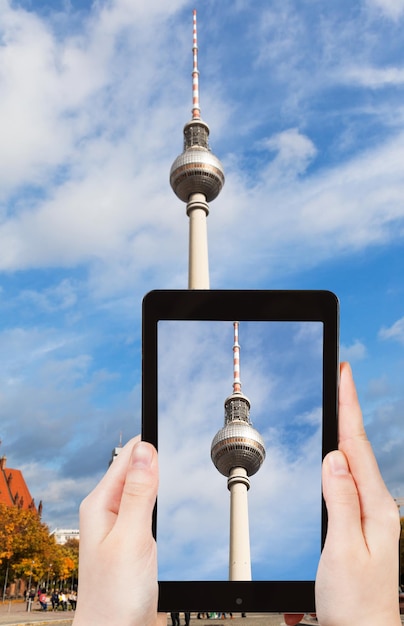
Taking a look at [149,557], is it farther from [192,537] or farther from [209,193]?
[209,193]

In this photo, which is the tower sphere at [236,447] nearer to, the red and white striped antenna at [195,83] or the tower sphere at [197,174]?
the tower sphere at [197,174]

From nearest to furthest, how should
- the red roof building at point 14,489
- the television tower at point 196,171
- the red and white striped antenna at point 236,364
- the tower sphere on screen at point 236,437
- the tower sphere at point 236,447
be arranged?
the tower sphere at point 236,447 < the tower sphere on screen at point 236,437 < the red and white striped antenna at point 236,364 < the television tower at point 196,171 < the red roof building at point 14,489

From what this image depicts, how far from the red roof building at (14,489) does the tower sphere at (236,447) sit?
100m

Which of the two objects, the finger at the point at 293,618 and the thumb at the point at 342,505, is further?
the finger at the point at 293,618

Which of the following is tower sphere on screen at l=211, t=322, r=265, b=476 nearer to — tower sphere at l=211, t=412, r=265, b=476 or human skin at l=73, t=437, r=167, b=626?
tower sphere at l=211, t=412, r=265, b=476

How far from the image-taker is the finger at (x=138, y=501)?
2.01 m

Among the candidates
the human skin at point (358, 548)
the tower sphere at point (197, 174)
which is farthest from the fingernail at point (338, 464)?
the tower sphere at point (197, 174)

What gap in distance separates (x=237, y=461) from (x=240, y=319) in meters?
0.56

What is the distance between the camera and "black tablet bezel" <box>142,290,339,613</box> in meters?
2.44

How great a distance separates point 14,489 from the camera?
105 metres

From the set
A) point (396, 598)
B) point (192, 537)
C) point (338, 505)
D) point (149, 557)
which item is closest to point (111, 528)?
point (149, 557)

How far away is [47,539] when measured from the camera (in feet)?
188

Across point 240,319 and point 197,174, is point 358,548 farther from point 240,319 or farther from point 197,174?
point 197,174

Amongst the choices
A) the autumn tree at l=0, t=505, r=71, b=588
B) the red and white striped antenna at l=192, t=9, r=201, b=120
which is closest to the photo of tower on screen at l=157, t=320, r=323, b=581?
the autumn tree at l=0, t=505, r=71, b=588
